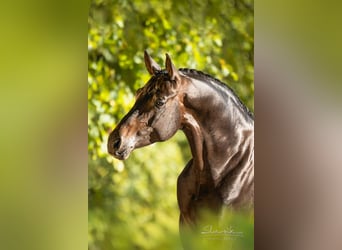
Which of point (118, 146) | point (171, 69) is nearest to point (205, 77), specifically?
point (171, 69)

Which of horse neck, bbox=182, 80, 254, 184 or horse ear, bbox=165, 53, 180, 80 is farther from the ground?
horse ear, bbox=165, 53, 180, 80

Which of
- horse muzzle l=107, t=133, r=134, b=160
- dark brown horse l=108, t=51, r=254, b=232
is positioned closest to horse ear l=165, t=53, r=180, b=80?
dark brown horse l=108, t=51, r=254, b=232

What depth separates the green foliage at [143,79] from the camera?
133cm

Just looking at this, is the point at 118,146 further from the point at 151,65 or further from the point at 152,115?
the point at 151,65

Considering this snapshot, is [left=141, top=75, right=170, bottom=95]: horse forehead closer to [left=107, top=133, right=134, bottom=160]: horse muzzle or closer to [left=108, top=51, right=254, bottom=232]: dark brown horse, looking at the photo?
[left=108, top=51, right=254, bottom=232]: dark brown horse

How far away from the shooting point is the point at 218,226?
133cm

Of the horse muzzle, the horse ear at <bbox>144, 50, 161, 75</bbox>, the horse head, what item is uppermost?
the horse ear at <bbox>144, 50, 161, 75</bbox>

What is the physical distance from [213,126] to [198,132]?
47mm

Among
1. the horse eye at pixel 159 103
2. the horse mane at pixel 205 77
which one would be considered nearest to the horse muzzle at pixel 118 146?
the horse eye at pixel 159 103

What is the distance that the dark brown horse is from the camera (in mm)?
1327
